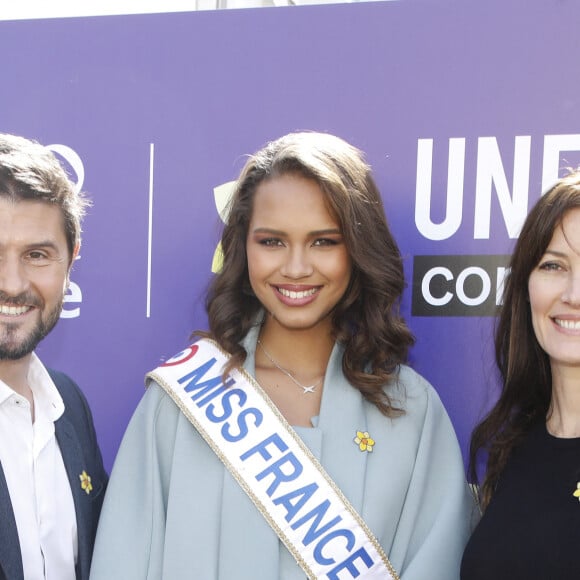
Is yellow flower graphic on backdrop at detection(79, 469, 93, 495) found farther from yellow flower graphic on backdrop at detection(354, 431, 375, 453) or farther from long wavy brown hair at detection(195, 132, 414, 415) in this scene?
yellow flower graphic on backdrop at detection(354, 431, 375, 453)

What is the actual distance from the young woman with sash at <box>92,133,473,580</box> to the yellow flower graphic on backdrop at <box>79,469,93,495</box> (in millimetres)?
68

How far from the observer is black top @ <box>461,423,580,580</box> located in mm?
2234

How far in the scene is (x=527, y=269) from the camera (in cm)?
255

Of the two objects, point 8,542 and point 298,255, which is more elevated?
point 298,255

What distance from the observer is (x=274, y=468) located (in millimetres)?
2715

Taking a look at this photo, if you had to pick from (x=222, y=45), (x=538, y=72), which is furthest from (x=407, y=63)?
(x=222, y=45)

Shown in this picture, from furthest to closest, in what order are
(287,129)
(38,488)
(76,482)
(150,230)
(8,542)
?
1. (150,230)
2. (287,129)
3. (76,482)
4. (38,488)
5. (8,542)

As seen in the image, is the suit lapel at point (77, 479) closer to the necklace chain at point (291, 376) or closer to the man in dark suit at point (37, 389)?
the man in dark suit at point (37, 389)

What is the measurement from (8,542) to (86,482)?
37 centimetres

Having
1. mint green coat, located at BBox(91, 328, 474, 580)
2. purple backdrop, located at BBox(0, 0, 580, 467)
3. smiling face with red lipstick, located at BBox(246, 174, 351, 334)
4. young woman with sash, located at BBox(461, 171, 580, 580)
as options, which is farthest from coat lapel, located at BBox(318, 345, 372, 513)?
purple backdrop, located at BBox(0, 0, 580, 467)

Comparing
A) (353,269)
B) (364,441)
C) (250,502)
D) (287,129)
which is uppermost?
(287,129)

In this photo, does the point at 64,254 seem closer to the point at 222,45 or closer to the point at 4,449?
the point at 4,449

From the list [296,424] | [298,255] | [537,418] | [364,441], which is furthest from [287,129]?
[537,418]

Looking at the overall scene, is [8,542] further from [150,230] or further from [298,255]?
[150,230]
